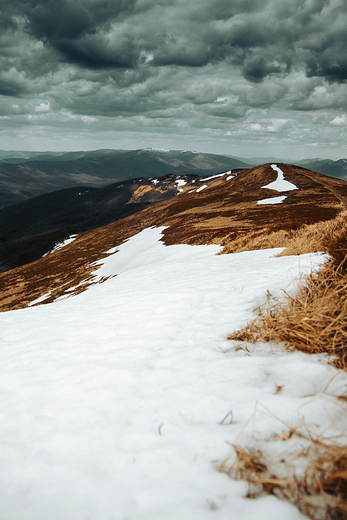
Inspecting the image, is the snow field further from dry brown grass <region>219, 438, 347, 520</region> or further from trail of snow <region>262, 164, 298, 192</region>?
trail of snow <region>262, 164, 298, 192</region>

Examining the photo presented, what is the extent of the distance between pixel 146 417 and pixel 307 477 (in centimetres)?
187

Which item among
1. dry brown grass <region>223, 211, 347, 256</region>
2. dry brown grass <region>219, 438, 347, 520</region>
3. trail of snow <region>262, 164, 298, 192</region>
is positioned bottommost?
dry brown grass <region>219, 438, 347, 520</region>

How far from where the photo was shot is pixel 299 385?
3.40 metres

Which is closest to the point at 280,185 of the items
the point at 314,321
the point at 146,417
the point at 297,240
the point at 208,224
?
the point at 208,224

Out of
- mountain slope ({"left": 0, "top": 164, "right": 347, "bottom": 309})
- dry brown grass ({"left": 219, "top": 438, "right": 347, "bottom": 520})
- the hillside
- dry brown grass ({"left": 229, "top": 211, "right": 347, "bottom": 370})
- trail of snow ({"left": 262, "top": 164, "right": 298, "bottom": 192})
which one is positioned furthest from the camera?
trail of snow ({"left": 262, "top": 164, "right": 298, "bottom": 192})

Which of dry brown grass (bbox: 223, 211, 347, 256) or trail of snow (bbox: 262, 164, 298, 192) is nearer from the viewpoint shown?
dry brown grass (bbox: 223, 211, 347, 256)

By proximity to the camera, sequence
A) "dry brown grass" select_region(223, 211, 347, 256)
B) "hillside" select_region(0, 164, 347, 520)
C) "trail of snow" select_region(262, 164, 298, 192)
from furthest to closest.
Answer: "trail of snow" select_region(262, 164, 298, 192), "dry brown grass" select_region(223, 211, 347, 256), "hillside" select_region(0, 164, 347, 520)

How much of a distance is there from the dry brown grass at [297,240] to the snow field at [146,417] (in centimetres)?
561

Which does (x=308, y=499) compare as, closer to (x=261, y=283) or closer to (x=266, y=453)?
(x=266, y=453)

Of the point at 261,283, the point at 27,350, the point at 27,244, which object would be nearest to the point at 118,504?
the point at 27,350

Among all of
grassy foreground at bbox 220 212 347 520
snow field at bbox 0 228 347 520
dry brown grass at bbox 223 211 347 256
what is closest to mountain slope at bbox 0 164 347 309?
dry brown grass at bbox 223 211 347 256

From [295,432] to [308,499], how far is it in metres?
0.69

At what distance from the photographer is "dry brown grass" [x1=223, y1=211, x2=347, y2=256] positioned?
417 inches

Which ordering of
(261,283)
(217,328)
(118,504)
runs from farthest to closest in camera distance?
(261,283)
(217,328)
(118,504)
